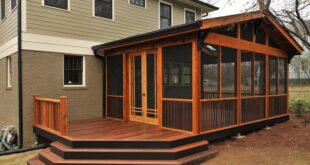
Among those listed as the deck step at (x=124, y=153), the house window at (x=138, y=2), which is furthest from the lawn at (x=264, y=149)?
the house window at (x=138, y=2)

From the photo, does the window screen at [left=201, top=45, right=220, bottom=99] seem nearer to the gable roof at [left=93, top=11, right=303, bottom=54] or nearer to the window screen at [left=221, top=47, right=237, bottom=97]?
the window screen at [left=221, top=47, right=237, bottom=97]

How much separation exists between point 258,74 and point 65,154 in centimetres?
612

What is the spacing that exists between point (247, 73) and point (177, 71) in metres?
2.56

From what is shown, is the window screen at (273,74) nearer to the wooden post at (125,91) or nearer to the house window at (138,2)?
the wooden post at (125,91)

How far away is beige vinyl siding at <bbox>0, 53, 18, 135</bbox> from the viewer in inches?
313

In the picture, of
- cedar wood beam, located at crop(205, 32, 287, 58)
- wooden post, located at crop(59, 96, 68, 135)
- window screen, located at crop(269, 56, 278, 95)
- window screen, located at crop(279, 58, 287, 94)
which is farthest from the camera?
window screen, located at crop(279, 58, 287, 94)

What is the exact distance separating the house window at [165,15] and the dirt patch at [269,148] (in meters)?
6.43

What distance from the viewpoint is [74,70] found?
28.4ft

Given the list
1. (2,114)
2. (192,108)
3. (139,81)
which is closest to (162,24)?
(139,81)

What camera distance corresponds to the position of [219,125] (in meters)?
6.63

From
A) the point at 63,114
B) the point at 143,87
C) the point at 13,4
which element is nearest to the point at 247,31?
the point at 143,87

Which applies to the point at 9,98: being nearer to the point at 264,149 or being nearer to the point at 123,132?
the point at 123,132

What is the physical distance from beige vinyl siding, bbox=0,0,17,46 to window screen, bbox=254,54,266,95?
7555 mm

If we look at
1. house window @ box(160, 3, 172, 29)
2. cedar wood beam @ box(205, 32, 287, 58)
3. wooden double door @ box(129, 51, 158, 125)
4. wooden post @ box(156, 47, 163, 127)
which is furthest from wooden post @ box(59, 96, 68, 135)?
house window @ box(160, 3, 172, 29)
